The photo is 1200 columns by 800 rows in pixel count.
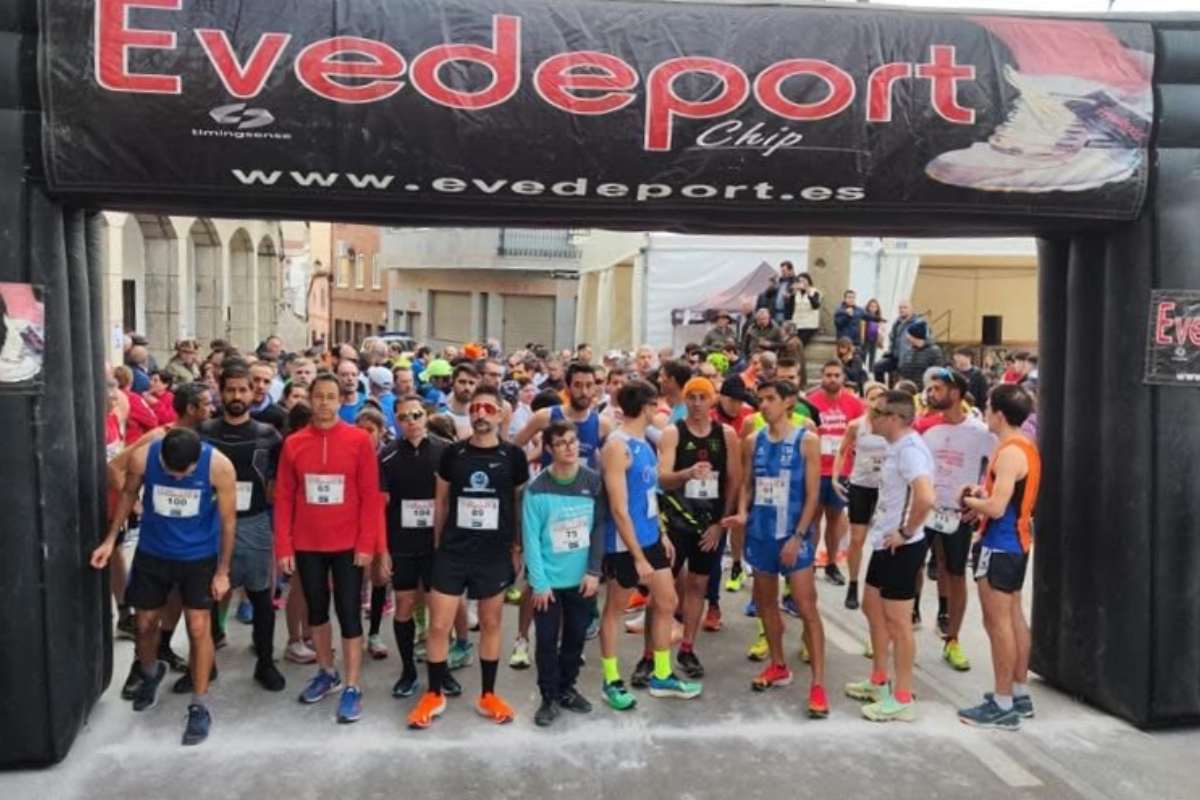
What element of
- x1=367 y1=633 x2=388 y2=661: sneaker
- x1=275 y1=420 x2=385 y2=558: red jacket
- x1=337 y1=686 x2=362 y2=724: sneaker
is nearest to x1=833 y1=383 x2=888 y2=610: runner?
x1=275 y1=420 x2=385 y2=558: red jacket

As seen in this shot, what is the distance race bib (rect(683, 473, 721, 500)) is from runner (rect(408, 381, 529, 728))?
1.21 metres

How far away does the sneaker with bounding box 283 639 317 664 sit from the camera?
6.73m

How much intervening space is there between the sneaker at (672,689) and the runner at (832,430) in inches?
99.3

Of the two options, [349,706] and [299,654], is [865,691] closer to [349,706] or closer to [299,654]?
[349,706]

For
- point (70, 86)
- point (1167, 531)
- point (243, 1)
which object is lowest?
point (1167, 531)

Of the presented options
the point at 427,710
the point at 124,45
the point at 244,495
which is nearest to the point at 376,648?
the point at 427,710

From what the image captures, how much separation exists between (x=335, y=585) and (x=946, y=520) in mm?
3815

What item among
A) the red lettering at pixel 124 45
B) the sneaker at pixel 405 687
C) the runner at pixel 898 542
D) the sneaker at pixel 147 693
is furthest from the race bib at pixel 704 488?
the red lettering at pixel 124 45

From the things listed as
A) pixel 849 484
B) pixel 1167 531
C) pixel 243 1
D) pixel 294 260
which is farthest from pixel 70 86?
pixel 294 260

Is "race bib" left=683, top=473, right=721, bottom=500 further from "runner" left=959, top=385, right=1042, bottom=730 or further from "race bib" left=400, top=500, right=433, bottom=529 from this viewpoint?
"race bib" left=400, top=500, right=433, bottom=529

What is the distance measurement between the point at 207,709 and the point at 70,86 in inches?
132

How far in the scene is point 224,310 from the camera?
26828 millimetres

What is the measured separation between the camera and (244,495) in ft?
20.7

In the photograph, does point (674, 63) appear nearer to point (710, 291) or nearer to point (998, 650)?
point (998, 650)
